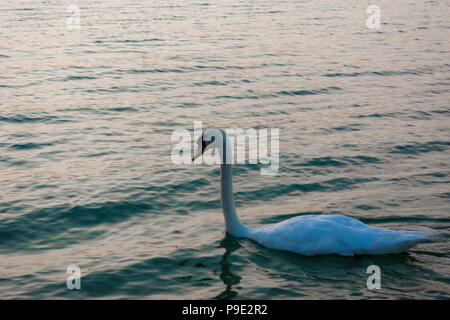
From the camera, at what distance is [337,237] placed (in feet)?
26.9

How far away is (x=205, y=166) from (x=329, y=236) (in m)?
5.00

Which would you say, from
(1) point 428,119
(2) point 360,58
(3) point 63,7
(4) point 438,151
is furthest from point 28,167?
(3) point 63,7

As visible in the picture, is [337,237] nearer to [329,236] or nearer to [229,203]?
[329,236]

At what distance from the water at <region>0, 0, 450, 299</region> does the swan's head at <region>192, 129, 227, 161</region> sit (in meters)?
1.47

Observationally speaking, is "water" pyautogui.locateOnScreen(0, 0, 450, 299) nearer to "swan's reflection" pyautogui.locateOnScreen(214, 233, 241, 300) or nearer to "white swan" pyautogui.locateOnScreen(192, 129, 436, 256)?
"swan's reflection" pyautogui.locateOnScreen(214, 233, 241, 300)

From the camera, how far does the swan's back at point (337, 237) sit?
8.02 meters

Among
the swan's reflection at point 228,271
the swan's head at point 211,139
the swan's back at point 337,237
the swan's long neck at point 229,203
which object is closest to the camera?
the swan's reflection at point 228,271

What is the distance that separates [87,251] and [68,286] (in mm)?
1042

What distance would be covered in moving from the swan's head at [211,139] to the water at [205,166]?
4.81 feet

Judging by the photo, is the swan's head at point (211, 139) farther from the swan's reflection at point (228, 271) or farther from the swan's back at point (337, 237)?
the swan's back at point (337, 237)

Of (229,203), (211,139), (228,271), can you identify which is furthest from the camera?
(229,203)

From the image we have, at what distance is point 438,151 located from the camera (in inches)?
530

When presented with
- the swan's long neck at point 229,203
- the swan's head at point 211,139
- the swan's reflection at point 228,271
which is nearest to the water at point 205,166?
the swan's reflection at point 228,271

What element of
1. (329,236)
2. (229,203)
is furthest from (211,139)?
(329,236)
